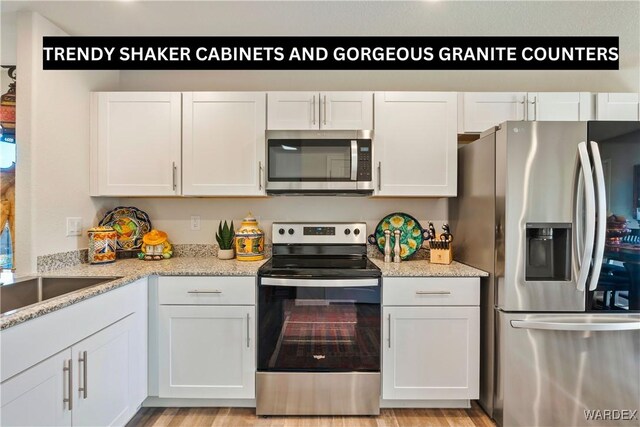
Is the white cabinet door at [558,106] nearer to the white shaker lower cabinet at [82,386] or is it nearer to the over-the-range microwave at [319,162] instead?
the over-the-range microwave at [319,162]

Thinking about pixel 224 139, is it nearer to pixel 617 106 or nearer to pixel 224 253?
pixel 224 253

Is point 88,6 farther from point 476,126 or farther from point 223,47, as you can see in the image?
point 476,126

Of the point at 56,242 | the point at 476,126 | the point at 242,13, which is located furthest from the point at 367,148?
the point at 56,242

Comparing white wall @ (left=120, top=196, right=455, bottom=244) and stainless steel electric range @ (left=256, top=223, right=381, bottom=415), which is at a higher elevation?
white wall @ (left=120, top=196, right=455, bottom=244)

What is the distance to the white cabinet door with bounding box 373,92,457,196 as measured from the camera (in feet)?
7.23

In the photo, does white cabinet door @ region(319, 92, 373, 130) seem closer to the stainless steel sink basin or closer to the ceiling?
the ceiling

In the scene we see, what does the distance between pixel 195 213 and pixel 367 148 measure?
1.39 metres

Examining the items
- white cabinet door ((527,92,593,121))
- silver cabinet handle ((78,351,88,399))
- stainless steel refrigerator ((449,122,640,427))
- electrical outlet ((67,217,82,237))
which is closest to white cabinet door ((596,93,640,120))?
white cabinet door ((527,92,593,121))

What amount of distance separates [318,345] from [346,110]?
149 cm

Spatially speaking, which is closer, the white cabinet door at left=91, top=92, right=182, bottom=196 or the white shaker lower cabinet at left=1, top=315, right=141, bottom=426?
the white shaker lower cabinet at left=1, top=315, right=141, bottom=426

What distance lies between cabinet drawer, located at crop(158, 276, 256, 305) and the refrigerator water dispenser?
1.51 m

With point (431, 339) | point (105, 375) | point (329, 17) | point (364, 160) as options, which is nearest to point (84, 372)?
point (105, 375)

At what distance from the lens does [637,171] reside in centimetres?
168

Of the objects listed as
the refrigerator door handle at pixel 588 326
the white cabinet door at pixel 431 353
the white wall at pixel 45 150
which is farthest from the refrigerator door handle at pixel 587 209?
the white wall at pixel 45 150
